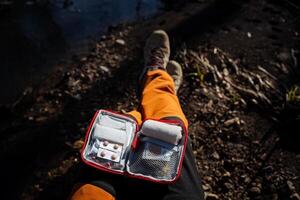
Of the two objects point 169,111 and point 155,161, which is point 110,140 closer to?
point 155,161

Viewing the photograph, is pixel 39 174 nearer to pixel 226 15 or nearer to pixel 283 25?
pixel 226 15

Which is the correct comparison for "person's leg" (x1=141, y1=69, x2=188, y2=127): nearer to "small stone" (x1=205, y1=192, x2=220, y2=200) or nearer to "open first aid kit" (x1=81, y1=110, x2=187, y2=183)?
"open first aid kit" (x1=81, y1=110, x2=187, y2=183)

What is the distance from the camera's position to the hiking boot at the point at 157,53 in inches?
151

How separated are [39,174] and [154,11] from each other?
414 centimetres

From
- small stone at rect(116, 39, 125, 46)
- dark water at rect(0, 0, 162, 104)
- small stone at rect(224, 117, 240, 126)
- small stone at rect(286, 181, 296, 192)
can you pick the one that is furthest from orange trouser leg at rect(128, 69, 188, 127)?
dark water at rect(0, 0, 162, 104)

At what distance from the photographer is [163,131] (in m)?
2.64

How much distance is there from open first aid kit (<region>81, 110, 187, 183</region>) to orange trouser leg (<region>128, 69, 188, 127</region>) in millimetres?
162

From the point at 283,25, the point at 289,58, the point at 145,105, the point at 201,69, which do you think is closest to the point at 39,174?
the point at 145,105

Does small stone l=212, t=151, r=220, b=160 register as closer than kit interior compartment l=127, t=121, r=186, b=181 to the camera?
No

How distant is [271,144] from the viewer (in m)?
3.70

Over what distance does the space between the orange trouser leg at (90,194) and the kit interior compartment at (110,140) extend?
8.0 inches

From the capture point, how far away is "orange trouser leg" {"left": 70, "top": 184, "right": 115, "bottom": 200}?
2.27m

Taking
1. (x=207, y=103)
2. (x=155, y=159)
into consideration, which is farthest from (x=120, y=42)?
(x=155, y=159)

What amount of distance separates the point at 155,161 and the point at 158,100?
2.27 feet
